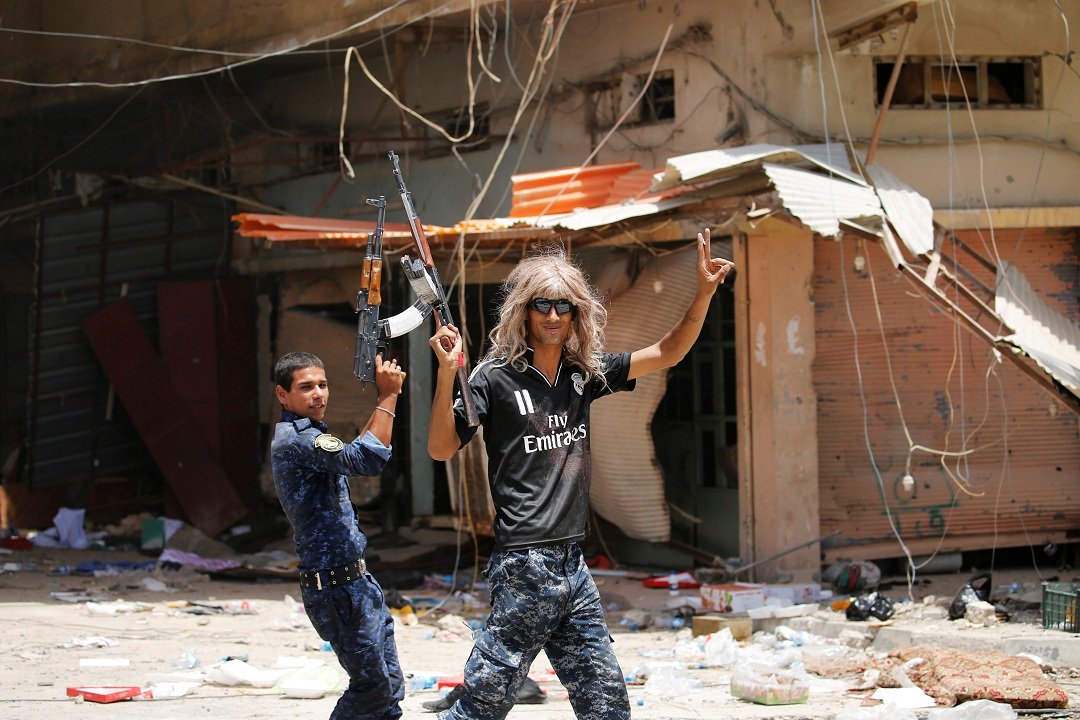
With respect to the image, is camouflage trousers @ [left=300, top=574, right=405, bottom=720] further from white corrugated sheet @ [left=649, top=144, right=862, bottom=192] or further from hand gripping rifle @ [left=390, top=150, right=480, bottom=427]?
white corrugated sheet @ [left=649, top=144, right=862, bottom=192]

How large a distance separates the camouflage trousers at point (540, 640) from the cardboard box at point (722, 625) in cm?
403

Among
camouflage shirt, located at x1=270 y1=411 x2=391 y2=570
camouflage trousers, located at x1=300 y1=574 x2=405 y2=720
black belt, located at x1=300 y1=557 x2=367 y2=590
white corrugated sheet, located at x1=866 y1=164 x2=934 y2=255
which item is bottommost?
camouflage trousers, located at x1=300 y1=574 x2=405 y2=720

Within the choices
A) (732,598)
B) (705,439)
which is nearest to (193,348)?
(705,439)

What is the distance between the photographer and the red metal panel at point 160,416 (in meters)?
12.5

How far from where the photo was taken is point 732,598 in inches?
338

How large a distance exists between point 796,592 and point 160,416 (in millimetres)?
6649

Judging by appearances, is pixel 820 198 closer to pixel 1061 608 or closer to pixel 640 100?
pixel 1061 608

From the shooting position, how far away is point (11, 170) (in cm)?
1330

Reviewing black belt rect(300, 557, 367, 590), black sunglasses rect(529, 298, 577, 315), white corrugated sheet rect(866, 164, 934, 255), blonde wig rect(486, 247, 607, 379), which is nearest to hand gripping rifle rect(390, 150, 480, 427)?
blonde wig rect(486, 247, 607, 379)

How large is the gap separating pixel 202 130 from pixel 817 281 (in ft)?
22.1

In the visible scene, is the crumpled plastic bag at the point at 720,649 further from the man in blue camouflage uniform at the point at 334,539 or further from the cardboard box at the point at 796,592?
the man in blue camouflage uniform at the point at 334,539

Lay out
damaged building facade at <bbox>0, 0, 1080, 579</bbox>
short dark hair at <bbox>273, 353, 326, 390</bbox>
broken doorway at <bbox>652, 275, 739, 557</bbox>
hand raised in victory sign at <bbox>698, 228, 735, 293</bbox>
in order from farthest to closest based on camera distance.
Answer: broken doorway at <bbox>652, 275, 739, 557</bbox> < damaged building facade at <bbox>0, 0, 1080, 579</bbox> < short dark hair at <bbox>273, 353, 326, 390</bbox> < hand raised in victory sign at <bbox>698, 228, 735, 293</bbox>

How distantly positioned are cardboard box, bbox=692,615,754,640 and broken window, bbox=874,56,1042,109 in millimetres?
4256

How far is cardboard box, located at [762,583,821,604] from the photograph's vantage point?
29.2 feet
